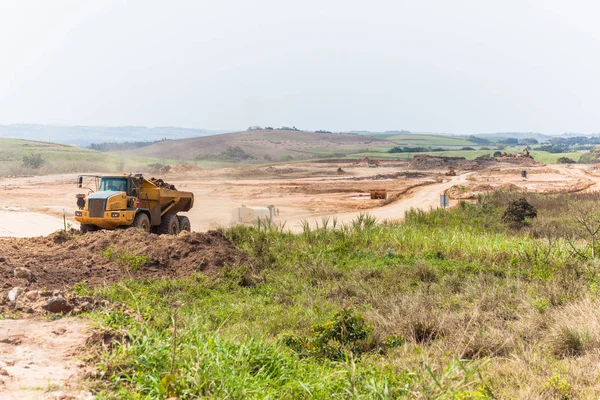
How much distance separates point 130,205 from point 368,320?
33.7ft

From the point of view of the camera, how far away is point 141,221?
16812 millimetres

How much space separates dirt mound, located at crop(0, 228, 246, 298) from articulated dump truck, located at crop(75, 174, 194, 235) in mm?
1424

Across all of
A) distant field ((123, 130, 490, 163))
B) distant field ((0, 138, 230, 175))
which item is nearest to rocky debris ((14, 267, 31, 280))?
distant field ((0, 138, 230, 175))

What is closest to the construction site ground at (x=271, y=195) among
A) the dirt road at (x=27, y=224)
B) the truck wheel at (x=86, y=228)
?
the dirt road at (x=27, y=224)

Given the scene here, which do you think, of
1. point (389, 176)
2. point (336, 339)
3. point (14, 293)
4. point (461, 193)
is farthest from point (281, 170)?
point (336, 339)

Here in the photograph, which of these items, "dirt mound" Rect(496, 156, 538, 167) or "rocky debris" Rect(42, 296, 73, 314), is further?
"dirt mound" Rect(496, 156, 538, 167)

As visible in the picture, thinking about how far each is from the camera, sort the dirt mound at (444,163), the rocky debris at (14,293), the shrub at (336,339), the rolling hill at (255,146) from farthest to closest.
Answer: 1. the rolling hill at (255,146)
2. the dirt mound at (444,163)
3. the rocky debris at (14,293)
4. the shrub at (336,339)

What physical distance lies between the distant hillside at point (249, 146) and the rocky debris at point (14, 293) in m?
69.4

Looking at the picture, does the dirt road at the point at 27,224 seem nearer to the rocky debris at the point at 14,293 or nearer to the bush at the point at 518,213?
the rocky debris at the point at 14,293

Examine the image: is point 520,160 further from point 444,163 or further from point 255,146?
point 255,146

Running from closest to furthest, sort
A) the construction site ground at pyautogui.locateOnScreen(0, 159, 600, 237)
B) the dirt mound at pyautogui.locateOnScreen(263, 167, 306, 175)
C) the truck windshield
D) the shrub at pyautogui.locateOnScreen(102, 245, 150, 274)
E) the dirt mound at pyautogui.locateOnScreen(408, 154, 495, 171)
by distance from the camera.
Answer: the shrub at pyautogui.locateOnScreen(102, 245, 150, 274) → the truck windshield → the construction site ground at pyautogui.locateOnScreen(0, 159, 600, 237) → the dirt mound at pyautogui.locateOnScreen(263, 167, 306, 175) → the dirt mound at pyautogui.locateOnScreen(408, 154, 495, 171)

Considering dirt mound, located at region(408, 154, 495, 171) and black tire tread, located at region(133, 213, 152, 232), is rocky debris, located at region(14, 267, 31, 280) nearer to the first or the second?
black tire tread, located at region(133, 213, 152, 232)

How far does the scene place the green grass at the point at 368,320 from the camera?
542 centimetres

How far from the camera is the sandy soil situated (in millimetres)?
5062
